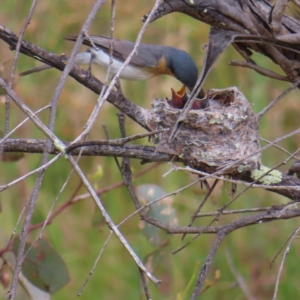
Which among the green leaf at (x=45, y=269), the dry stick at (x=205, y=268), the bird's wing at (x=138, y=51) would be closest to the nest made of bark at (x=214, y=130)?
the dry stick at (x=205, y=268)

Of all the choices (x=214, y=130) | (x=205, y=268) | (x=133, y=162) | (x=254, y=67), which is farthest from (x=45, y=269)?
(x=133, y=162)

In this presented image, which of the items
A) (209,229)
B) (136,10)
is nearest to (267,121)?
(136,10)

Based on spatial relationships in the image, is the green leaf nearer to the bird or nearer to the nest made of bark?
the nest made of bark

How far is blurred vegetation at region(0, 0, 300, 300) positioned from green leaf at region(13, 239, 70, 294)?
6.20 feet

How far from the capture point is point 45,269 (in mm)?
2523

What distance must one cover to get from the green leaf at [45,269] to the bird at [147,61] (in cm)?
150

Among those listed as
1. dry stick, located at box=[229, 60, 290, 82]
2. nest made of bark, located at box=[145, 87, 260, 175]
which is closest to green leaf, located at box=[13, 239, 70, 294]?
nest made of bark, located at box=[145, 87, 260, 175]

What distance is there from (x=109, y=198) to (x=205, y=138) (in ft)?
8.37

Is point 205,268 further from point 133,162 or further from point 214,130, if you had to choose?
Answer: point 133,162

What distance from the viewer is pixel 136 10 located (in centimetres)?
477

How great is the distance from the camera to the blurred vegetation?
4633 mm

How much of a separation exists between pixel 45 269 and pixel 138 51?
6.21 ft

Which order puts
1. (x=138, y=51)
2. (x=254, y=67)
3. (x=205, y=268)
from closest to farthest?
(x=205, y=268) < (x=254, y=67) < (x=138, y=51)

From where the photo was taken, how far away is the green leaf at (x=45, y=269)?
8.25 feet
